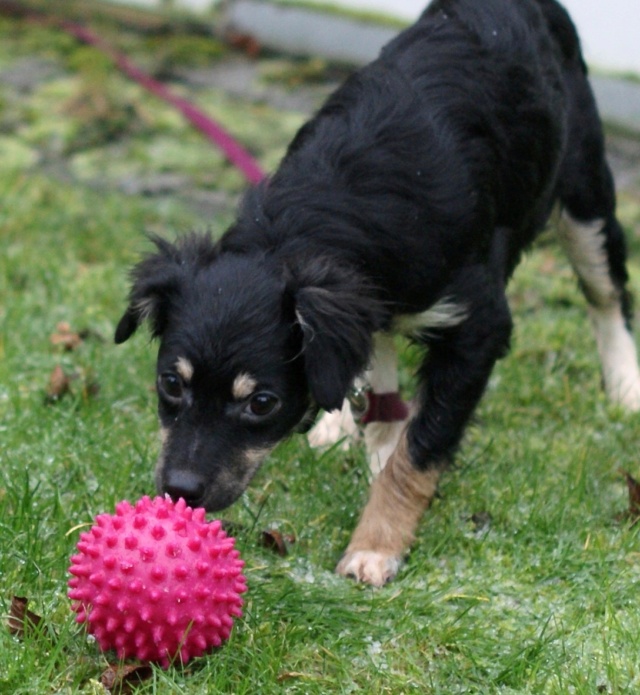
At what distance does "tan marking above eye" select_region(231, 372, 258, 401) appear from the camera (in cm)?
312

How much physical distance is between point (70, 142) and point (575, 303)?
3.66 metres

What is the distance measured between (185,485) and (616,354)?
99.2 inches

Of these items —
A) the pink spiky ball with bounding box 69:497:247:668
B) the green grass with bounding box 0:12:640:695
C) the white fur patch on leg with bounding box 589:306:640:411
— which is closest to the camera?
the pink spiky ball with bounding box 69:497:247:668

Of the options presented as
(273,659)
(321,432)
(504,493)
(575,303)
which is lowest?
(575,303)

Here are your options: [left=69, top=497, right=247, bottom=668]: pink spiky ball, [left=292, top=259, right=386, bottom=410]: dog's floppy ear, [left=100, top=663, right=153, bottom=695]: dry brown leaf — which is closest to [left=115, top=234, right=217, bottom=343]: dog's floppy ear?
[left=292, top=259, right=386, bottom=410]: dog's floppy ear

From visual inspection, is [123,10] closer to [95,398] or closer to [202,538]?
[95,398]

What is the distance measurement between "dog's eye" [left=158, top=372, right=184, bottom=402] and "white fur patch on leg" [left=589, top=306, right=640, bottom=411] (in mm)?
2176

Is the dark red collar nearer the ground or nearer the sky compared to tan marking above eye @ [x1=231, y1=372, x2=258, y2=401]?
nearer the ground

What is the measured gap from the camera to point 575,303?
588cm

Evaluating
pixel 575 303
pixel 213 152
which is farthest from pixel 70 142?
pixel 575 303

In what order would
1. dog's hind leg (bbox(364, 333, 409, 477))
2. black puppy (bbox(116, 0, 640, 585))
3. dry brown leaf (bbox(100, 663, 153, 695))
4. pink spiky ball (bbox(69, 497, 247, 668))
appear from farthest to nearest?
dog's hind leg (bbox(364, 333, 409, 477))
black puppy (bbox(116, 0, 640, 585))
dry brown leaf (bbox(100, 663, 153, 695))
pink spiky ball (bbox(69, 497, 247, 668))

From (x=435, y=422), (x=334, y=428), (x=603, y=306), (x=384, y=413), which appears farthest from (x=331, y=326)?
(x=603, y=306)

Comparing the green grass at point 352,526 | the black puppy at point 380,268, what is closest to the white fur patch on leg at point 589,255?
the green grass at point 352,526

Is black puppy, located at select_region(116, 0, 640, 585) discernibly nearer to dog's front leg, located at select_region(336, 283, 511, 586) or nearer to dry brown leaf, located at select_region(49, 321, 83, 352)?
dog's front leg, located at select_region(336, 283, 511, 586)
